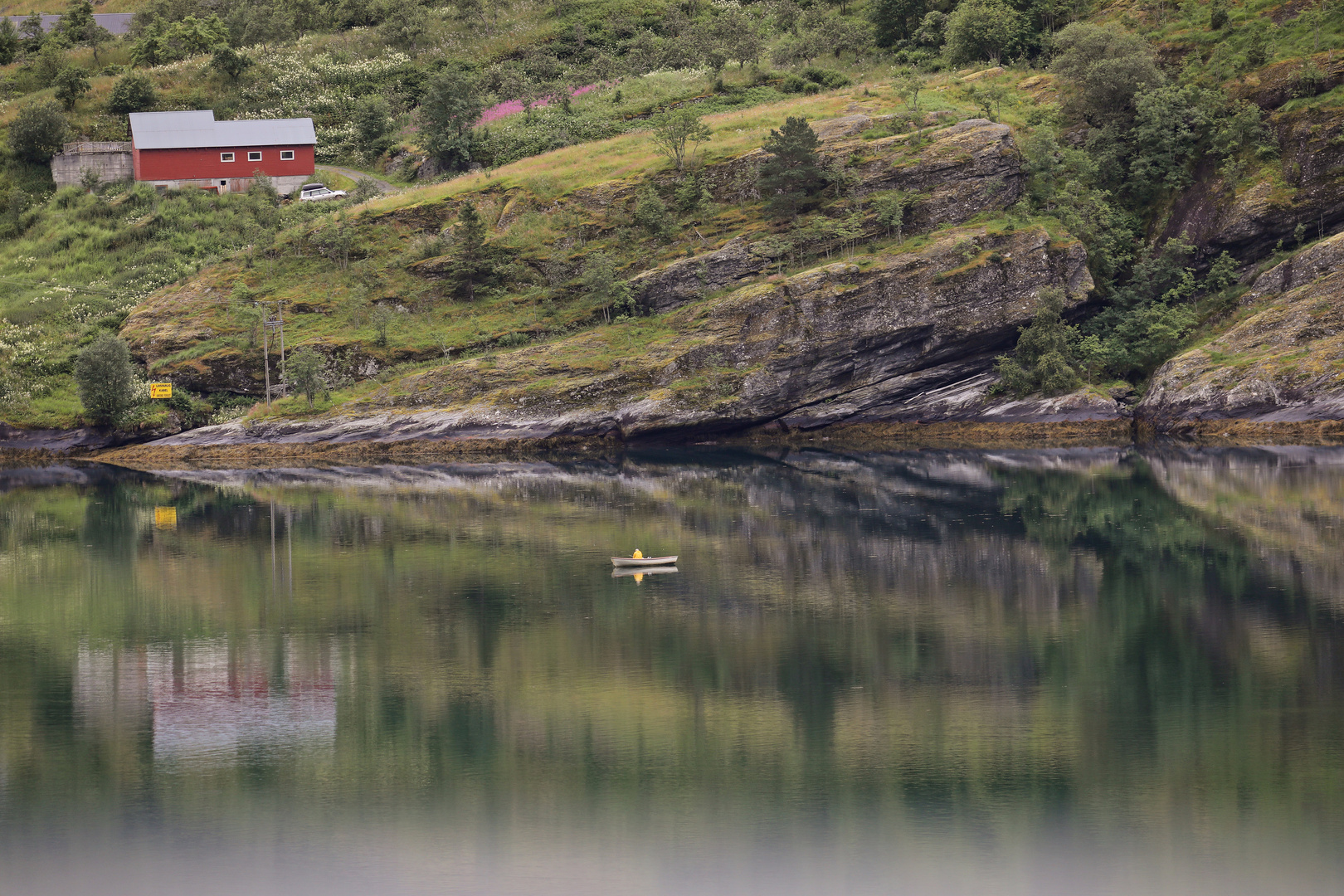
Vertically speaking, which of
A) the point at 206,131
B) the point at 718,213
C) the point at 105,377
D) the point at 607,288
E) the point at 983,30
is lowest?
the point at 105,377

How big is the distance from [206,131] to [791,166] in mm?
57476

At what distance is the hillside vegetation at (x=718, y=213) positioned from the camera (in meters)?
90.6

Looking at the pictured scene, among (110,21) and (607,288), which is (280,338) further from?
(110,21)

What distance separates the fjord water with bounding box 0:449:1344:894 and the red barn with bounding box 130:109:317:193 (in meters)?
65.8

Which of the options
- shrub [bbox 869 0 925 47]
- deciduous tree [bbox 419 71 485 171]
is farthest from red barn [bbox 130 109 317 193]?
shrub [bbox 869 0 925 47]

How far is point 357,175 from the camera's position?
119m

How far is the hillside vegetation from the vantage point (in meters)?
90.6

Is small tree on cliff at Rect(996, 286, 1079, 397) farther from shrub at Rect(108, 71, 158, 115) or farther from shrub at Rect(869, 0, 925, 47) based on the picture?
shrub at Rect(108, 71, 158, 115)

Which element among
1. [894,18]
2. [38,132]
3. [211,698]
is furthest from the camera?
[894,18]

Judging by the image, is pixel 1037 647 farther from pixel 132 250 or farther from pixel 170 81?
pixel 170 81

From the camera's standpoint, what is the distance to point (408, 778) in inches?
1021

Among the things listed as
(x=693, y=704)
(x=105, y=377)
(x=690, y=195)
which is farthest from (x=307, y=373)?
(x=693, y=704)

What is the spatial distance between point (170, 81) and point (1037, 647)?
4998 inches

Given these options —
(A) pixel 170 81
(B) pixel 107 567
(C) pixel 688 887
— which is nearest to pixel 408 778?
(C) pixel 688 887
